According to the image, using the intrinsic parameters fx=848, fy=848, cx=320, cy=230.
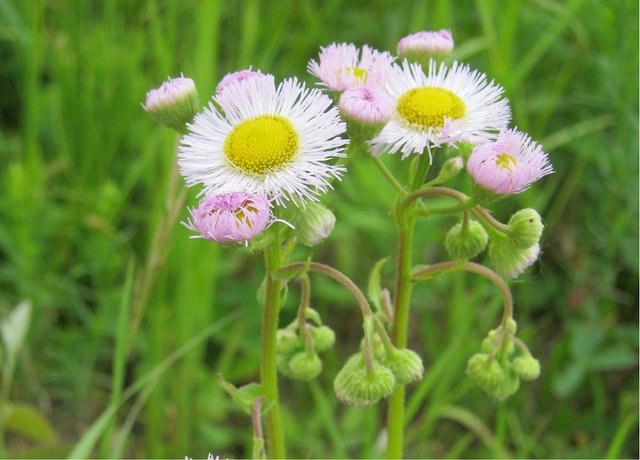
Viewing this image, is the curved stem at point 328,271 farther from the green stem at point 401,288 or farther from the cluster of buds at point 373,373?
the green stem at point 401,288

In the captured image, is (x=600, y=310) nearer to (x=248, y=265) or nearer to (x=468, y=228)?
(x=248, y=265)

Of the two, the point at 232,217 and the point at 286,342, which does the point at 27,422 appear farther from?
the point at 232,217

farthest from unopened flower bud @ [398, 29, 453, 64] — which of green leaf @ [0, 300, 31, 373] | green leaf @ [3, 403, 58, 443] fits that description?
green leaf @ [3, 403, 58, 443]

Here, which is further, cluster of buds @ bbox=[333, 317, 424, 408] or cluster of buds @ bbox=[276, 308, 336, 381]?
cluster of buds @ bbox=[276, 308, 336, 381]

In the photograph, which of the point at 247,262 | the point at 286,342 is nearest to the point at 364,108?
the point at 286,342

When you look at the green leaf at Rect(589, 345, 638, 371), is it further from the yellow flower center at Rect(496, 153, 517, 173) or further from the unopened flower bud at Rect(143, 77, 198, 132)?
the unopened flower bud at Rect(143, 77, 198, 132)

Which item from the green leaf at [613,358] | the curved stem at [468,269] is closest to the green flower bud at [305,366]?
the curved stem at [468,269]

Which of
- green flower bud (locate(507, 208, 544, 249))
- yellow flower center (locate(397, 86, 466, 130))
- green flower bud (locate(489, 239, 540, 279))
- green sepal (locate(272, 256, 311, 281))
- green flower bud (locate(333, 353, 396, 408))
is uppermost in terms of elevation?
yellow flower center (locate(397, 86, 466, 130))
